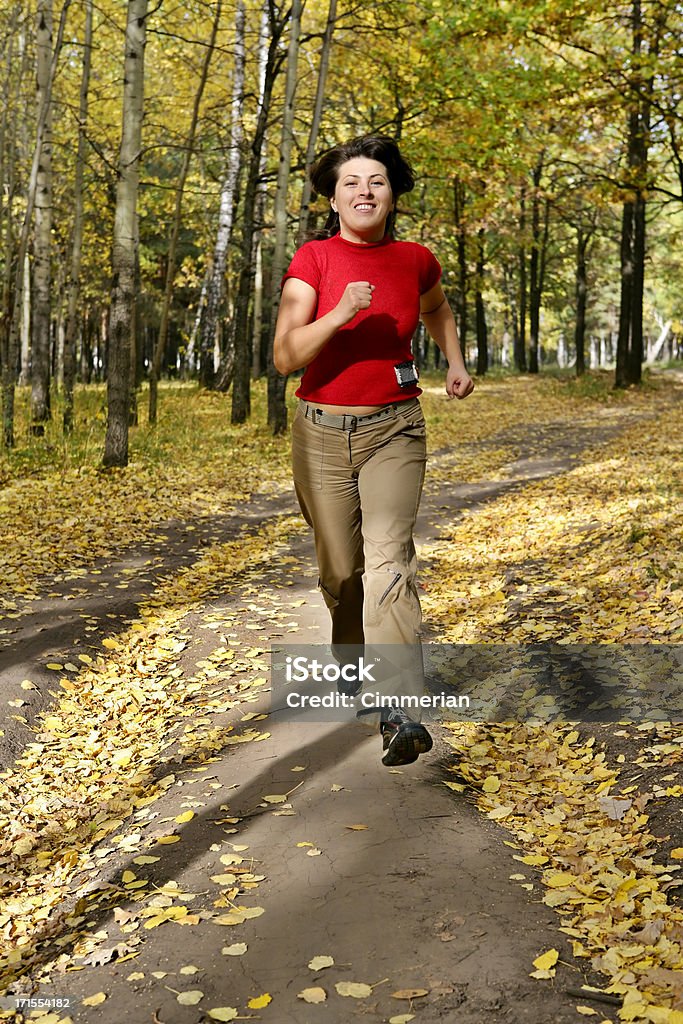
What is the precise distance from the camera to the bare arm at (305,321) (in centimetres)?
358

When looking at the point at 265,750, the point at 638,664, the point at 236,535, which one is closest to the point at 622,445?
the point at 236,535

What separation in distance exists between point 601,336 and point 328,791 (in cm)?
7324

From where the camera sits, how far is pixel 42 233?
15.6 meters

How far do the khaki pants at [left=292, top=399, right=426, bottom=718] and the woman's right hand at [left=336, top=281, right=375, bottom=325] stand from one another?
0.58 meters

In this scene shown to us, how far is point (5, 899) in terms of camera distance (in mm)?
4016

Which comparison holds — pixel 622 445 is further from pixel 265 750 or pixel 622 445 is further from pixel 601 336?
pixel 601 336

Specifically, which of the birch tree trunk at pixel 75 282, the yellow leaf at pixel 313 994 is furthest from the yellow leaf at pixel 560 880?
the birch tree trunk at pixel 75 282

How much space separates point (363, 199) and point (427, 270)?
44 centimetres

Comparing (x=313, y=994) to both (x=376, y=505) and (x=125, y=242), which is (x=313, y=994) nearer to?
(x=376, y=505)

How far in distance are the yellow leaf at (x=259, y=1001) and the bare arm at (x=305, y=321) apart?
84.3 inches

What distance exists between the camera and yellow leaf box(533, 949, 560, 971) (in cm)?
311

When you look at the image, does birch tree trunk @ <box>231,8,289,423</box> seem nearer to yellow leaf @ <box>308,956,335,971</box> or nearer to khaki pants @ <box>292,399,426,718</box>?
khaki pants @ <box>292,399,426,718</box>

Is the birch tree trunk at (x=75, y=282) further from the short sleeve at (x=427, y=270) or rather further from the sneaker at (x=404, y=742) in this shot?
the sneaker at (x=404, y=742)

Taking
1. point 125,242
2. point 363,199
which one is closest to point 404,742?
point 363,199
